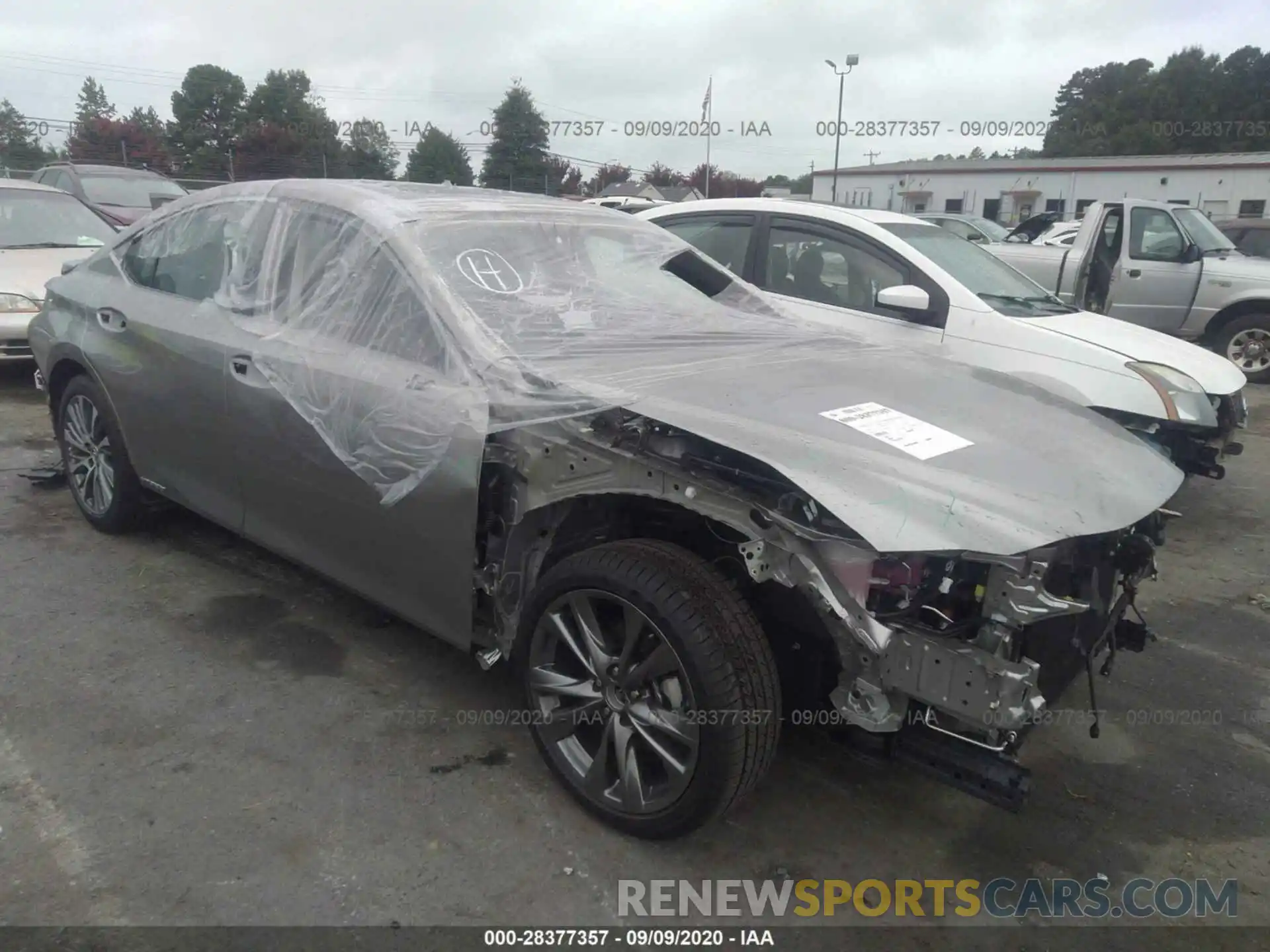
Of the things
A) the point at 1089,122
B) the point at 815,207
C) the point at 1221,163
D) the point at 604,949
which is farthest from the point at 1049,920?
the point at 1089,122

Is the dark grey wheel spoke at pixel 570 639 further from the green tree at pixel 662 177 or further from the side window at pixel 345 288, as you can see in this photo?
the green tree at pixel 662 177

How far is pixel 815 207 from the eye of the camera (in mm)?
5473

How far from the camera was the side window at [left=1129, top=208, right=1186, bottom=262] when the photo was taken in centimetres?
936

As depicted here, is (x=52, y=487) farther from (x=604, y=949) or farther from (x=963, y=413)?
(x=963, y=413)

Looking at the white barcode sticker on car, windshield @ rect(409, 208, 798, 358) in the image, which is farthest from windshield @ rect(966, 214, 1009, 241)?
the white barcode sticker on car

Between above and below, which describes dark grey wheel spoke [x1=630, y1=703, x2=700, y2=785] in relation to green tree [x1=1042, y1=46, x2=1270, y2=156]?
below

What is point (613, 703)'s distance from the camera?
8.11 ft

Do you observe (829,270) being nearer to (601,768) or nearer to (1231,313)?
(601,768)

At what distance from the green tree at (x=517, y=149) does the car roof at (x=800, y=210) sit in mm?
26605

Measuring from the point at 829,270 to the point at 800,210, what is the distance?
18.2 inches

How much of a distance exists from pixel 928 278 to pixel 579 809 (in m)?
3.66

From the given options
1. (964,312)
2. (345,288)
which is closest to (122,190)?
(345,288)

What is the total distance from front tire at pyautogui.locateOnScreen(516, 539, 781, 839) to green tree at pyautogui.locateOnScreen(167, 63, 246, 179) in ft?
139

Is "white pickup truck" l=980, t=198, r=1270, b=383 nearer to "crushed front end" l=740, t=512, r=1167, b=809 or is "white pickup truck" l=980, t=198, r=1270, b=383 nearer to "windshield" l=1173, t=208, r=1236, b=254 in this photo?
"windshield" l=1173, t=208, r=1236, b=254
